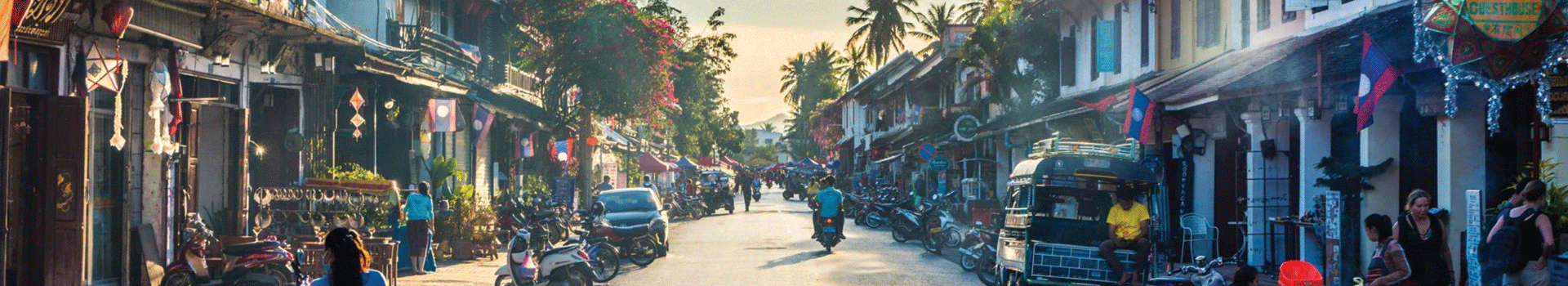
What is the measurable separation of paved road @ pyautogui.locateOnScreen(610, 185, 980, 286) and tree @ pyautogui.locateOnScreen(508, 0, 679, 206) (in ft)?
12.1

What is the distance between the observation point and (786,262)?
20.9 m

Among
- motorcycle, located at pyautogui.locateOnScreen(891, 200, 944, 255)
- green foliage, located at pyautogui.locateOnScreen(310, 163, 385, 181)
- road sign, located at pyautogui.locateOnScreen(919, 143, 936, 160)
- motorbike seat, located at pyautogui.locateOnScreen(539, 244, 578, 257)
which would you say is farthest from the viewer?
road sign, located at pyautogui.locateOnScreen(919, 143, 936, 160)

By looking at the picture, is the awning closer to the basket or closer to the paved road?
the paved road

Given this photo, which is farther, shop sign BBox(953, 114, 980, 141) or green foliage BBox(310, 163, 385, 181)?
shop sign BBox(953, 114, 980, 141)

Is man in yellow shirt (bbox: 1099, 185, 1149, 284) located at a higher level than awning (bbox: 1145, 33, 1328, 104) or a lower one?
lower

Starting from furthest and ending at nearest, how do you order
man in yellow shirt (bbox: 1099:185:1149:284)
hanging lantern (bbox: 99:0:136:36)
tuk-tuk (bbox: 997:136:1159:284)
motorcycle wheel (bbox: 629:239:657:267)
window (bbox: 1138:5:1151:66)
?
window (bbox: 1138:5:1151:66)
motorcycle wheel (bbox: 629:239:657:267)
tuk-tuk (bbox: 997:136:1159:284)
man in yellow shirt (bbox: 1099:185:1149:284)
hanging lantern (bbox: 99:0:136:36)

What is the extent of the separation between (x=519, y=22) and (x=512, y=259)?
17215 millimetres

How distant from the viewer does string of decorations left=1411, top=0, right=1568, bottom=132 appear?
10109mm

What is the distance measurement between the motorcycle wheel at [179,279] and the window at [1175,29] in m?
15.7

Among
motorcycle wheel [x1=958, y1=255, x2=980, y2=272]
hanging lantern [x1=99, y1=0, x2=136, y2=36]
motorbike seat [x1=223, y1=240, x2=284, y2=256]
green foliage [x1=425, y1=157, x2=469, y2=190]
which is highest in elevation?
hanging lantern [x1=99, y1=0, x2=136, y2=36]

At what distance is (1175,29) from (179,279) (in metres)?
15.9

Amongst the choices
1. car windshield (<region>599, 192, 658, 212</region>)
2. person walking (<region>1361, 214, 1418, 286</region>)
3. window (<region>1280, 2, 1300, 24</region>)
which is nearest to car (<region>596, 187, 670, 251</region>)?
car windshield (<region>599, 192, 658, 212</region>)

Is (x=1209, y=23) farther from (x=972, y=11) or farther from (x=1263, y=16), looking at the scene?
(x=972, y=11)

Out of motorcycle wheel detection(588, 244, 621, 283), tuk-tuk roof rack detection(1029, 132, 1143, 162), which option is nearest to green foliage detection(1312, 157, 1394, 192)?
tuk-tuk roof rack detection(1029, 132, 1143, 162)
